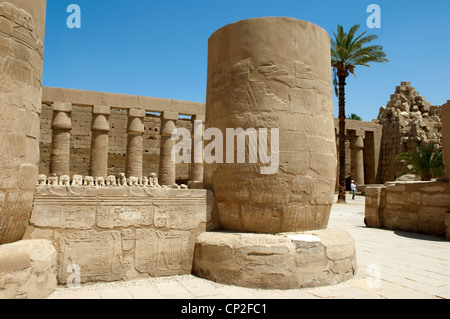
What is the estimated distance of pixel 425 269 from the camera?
13.5ft

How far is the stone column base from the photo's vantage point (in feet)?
11.0

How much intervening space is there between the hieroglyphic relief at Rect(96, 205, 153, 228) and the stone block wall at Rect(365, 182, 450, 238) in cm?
552

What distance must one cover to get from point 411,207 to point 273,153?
16.5 ft

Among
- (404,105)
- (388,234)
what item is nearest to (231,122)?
(388,234)

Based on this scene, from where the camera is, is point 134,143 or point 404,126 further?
point 404,126

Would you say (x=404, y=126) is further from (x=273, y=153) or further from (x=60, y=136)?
(x=273, y=153)

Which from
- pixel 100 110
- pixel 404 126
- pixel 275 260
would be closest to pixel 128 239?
pixel 275 260

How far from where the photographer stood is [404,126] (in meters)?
22.1

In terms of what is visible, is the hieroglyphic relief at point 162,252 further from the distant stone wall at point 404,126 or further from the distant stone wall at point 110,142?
the distant stone wall at point 404,126

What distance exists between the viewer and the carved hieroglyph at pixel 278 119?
371 centimetres

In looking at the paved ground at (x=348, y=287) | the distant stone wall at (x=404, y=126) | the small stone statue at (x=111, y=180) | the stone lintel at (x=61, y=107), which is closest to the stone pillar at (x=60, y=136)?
the stone lintel at (x=61, y=107)

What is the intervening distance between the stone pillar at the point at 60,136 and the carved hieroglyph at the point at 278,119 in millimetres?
10392

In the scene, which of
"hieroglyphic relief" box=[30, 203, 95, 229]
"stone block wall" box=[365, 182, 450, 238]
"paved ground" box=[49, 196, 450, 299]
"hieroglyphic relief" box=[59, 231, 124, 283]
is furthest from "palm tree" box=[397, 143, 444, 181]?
"hieroglyphic relief" box=[30, 203, 95, 229]

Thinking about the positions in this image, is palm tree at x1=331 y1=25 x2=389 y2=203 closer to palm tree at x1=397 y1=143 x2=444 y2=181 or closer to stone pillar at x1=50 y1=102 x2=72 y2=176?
palm tree at x1=397 y1=143 x2=444 y2=181
